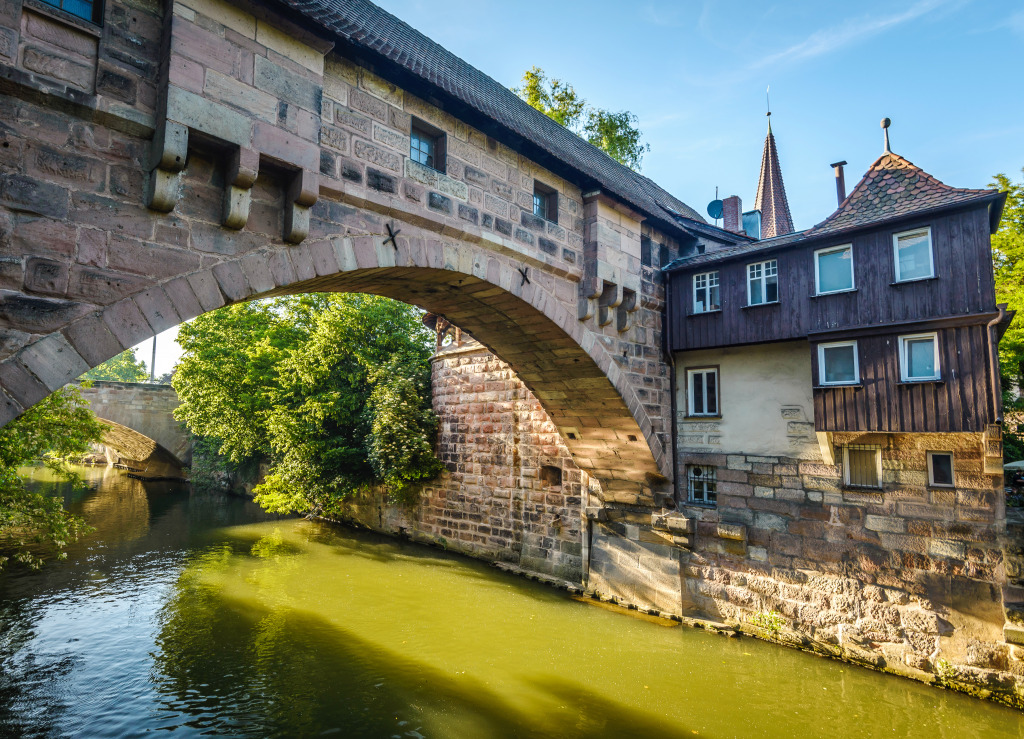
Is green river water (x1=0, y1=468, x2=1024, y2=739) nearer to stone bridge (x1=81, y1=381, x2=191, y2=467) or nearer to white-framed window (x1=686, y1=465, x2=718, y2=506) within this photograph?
white-framed window (x1=686, y1=465, x2=718, y2=506)

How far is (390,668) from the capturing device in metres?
6.84

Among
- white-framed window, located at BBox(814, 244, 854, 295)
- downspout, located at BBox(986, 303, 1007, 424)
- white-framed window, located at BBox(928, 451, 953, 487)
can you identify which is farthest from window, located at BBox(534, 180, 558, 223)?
white-framed window, located at BBox(928, 451, 953, 487)

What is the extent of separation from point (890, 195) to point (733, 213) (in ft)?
21.8

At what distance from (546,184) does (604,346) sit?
232 cm

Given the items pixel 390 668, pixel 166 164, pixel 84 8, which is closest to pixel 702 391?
pixel 390 668

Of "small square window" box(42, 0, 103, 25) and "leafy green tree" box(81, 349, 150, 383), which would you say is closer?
"small square window" box(42, 0, 103, 25)

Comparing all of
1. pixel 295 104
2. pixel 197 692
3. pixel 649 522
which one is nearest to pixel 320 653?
pixel 197 692

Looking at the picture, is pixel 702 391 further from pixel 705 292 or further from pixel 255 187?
pixel 255 187

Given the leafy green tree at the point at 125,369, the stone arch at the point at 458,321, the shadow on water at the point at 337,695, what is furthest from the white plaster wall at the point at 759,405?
the leafy green tree at the point at 125,369

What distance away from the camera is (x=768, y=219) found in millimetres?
17469

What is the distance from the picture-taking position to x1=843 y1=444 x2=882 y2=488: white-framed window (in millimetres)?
7367

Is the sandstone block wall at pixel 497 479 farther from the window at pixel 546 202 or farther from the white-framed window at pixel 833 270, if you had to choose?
the white-framed window at pixel 833 270

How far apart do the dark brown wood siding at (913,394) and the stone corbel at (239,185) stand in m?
6.94

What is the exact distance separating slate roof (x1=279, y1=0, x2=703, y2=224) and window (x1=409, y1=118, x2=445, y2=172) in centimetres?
42
